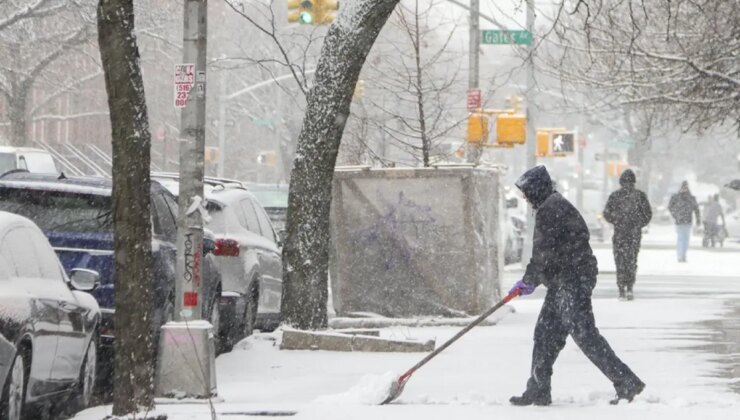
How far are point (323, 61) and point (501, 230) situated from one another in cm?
555

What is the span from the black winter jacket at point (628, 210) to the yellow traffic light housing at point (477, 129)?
8.92 feet

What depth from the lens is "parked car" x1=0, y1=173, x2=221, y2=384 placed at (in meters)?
12.0

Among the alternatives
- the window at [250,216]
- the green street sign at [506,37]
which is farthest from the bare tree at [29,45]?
the window at [250,216]

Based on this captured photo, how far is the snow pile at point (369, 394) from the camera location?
10.9 meters

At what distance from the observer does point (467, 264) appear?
59.7ft

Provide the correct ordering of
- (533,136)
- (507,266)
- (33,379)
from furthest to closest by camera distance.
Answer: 1. (507,266)
2. (533,136)
3. (33,379)

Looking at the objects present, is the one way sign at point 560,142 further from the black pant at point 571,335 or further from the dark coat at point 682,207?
the black pant at point 571,335

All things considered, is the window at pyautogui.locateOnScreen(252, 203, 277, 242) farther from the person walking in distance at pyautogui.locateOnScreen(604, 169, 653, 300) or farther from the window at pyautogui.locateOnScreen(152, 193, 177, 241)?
the person walking in distance at pyautogui.locateOnScreen(604, 169, 653, 300)

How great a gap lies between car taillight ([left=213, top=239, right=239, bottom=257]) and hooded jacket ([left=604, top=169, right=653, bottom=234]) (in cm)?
857

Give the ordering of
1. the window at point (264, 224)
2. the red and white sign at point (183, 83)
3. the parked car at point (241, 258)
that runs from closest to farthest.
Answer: the red and white sign at point (183, 83) → the parked car at point (241, 258) → the window at point (264, 224)

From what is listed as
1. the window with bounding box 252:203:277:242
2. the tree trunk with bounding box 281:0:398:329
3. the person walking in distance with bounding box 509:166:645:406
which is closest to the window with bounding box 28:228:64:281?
the person walking in distance with bounding box 509:166:645:406

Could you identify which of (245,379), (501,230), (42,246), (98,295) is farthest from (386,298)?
(42,246)

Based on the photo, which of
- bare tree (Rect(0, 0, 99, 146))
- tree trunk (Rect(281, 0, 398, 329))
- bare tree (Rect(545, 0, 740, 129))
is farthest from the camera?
bare tree (Rect(0, 0, 99, 146))

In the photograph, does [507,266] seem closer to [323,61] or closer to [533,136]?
[533,136]
